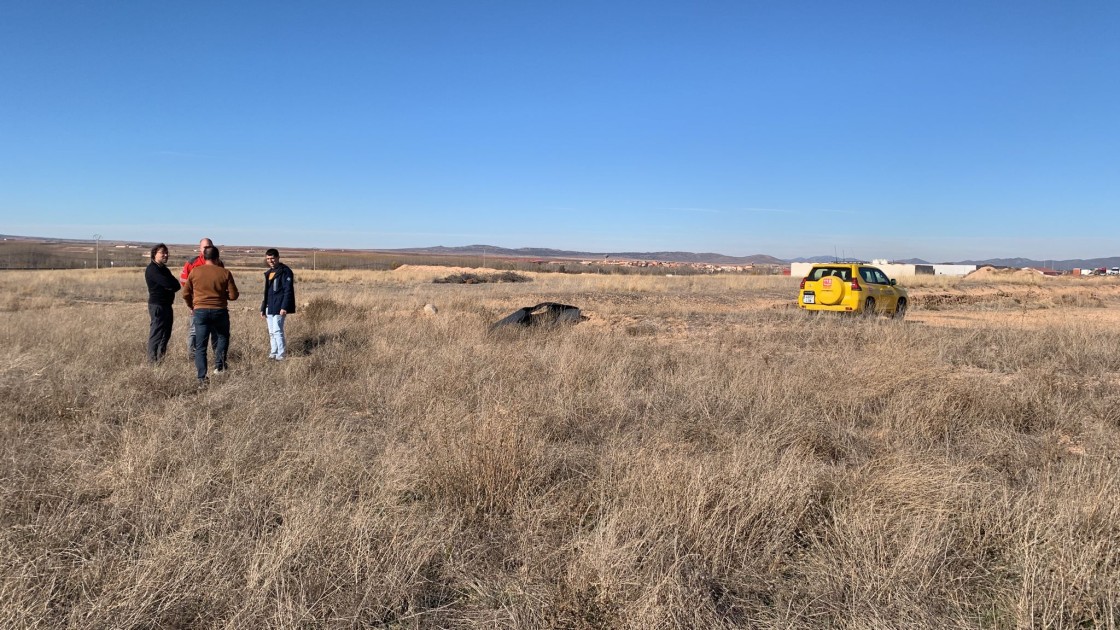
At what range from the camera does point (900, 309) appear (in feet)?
57.7

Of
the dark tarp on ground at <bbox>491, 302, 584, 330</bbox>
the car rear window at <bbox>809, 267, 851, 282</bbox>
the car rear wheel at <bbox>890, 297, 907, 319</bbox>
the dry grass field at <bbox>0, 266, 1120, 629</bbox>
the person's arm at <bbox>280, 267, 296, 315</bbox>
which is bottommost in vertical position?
the dry grass field at <bbox>0, 266, 1120, 629</bbox>

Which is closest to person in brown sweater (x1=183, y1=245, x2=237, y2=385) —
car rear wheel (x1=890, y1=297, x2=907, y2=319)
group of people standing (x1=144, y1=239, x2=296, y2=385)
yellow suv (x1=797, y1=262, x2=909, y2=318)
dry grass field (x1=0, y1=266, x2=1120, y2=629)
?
group of people standing (x1=144, y1=239, x2=296, y2=385)

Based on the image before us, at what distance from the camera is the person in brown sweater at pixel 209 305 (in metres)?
7.54

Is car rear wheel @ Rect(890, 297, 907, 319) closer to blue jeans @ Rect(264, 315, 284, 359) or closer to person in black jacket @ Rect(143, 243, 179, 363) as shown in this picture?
blue jeans @ Rect(264, 315, 284, 359)

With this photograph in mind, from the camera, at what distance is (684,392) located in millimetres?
6859

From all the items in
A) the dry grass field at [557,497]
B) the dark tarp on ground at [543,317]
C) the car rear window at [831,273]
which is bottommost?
the dry grass field at [557,497]

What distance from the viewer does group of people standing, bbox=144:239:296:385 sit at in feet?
25.0

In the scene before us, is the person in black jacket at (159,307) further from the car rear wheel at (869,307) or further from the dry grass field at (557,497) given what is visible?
the car rear wheel at (869,307)

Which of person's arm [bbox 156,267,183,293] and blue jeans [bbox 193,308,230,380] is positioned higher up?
person's arm [bbox 156,267,183,293]

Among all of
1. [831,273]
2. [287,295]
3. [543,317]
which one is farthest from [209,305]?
[831,273]

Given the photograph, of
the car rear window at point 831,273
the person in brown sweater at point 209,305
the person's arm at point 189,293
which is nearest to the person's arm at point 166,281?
the person's arm at point 189,293

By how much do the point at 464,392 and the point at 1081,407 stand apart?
586cm

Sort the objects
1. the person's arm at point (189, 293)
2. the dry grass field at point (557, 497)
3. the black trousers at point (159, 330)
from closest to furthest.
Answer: the dry grass field at point (557, 497) → the person's arm at point (189, 293) → the black trousers at point (159, 330)

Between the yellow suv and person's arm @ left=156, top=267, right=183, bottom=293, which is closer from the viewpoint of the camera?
person's arm @ left=156, top=267, right=183, bottom=293
